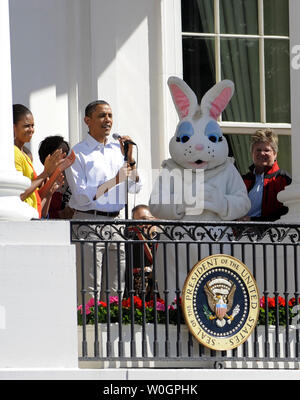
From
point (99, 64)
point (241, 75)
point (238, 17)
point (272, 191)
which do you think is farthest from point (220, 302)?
point (238, 17)

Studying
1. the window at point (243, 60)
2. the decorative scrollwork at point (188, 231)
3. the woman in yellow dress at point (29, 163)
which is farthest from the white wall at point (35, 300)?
the window at point (243, 60)

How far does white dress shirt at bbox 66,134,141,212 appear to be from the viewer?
16062mm

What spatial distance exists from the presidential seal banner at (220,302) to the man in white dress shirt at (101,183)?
3.10 feet

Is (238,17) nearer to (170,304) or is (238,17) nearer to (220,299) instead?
(170,304)

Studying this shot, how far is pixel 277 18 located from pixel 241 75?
772 mm

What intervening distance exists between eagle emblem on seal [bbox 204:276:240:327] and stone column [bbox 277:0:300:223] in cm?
134

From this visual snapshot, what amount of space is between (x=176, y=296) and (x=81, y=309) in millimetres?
808

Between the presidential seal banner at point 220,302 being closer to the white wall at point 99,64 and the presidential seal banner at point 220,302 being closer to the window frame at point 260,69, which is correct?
the white wall at point 99,64

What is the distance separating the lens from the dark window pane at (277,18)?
20078mm

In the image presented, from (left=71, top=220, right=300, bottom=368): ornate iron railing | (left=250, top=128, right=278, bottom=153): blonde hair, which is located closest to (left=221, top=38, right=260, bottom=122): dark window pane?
(left=250, top=128, right=278, bottom=153): blonde hair

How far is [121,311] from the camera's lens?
48.4 feet

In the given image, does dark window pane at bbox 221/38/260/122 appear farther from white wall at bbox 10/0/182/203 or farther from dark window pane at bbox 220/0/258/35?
white wall at bbox 10/0/182/203

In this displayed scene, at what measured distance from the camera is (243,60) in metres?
20.0

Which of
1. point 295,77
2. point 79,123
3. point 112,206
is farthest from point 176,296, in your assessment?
point 79,123
